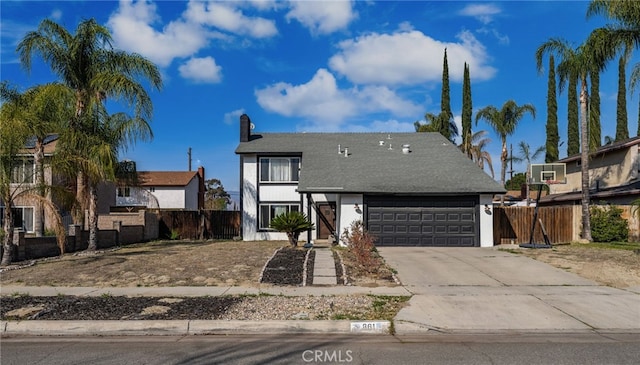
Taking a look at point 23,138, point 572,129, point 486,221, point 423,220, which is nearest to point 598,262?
point 486,221

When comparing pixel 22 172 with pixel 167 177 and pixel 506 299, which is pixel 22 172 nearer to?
pixel 506 299

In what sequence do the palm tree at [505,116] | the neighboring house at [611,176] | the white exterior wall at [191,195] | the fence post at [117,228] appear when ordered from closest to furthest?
the fence post at [117,228] < the neighboring house at [611,176] < the palm tree at [505,116] < the white exterior wall at [191,195]

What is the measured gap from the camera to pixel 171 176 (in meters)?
50.5

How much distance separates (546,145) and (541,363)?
45.9 m

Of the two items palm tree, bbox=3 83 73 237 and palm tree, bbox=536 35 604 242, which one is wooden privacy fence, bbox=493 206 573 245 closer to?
palm tree, bbox=536 35 604 242

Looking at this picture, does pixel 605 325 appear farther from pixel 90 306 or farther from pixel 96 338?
pixel 90 306

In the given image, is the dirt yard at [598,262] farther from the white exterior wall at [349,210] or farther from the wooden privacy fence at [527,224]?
the white exterior wall at [349,210]

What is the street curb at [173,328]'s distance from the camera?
7941 mm

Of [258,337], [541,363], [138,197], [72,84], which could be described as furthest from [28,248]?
[138,197]

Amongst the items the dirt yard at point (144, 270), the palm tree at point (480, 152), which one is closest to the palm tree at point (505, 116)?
the palm tree at point (480, 152)


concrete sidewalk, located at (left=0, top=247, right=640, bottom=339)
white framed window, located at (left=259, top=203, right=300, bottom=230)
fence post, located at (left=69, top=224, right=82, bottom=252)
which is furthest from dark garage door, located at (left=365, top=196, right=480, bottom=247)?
fence post, located at (left=69, top=224, right=82, bottom=252)

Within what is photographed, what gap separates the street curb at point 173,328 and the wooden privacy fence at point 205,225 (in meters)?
19.5

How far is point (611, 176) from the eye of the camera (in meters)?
30.3

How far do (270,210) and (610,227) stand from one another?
1698 cm
